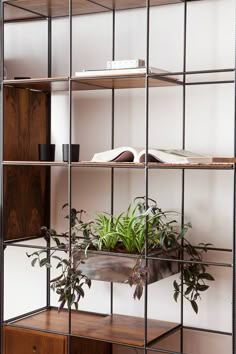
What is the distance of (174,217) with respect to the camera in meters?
3.29

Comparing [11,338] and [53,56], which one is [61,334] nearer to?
[11,338]

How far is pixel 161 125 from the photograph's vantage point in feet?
10.9

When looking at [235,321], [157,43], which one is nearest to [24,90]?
[157,43]

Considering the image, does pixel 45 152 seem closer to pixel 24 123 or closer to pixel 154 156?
pixel 24 123

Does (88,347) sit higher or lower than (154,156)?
lower

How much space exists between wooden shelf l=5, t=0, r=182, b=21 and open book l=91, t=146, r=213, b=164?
764 mm

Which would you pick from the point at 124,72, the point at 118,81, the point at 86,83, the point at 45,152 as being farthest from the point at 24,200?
the point at 124,72

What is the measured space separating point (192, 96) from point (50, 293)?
1348mm

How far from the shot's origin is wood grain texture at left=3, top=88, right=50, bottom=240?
11.1 ft

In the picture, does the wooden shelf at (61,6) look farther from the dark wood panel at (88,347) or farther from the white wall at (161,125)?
the dark wood panel at (88,347)

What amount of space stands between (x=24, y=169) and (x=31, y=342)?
0.88m

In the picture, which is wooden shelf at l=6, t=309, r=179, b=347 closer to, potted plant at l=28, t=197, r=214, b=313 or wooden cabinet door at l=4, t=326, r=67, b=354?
wooden cabinet door at l=4, t=326, r=67, b=354

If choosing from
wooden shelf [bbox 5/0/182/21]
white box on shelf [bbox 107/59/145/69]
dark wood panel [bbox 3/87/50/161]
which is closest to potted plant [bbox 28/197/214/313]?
dark wood panel [bbox 3/87/50/161]

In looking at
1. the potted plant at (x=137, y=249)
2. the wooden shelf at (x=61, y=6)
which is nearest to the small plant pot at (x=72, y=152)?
the potted plant at (x=137, y=249)
